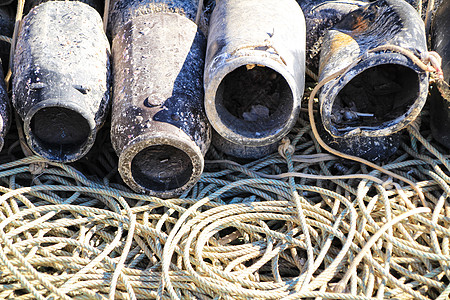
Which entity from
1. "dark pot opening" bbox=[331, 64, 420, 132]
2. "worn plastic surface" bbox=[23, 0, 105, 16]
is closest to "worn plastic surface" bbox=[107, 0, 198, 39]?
"worn plastic surface" bbox=[23, 0, 105, 16]

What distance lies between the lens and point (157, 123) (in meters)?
2.24

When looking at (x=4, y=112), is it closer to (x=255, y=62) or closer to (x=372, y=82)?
(x=255, y=62)

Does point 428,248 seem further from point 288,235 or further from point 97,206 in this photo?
point 97,206

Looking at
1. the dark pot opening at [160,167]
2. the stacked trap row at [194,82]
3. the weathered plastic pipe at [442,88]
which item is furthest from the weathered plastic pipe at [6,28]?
the weathered plastic pipe at [442,88]

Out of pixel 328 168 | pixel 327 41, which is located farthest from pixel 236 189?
pixel 327 41

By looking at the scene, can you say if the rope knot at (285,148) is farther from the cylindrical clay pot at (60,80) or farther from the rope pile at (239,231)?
the cylindrical clay pot at (60,80)

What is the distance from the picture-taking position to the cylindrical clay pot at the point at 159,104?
2.26 meters

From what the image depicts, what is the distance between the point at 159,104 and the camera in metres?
2.30

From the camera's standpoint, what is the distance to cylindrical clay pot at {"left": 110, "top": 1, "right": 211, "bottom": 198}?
2.26 m

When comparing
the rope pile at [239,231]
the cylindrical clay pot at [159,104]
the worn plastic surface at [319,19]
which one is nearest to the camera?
the rope pile at [239,231]

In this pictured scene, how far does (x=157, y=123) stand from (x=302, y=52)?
33.4 inches

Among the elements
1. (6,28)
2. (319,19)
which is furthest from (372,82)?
(6,28)

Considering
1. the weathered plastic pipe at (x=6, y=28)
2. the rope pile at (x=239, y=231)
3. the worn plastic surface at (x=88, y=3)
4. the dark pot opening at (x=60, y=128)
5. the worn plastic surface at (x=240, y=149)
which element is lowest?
the rope pile at (x=239, y=231)

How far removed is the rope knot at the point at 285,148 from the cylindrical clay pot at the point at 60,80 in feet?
3.09
